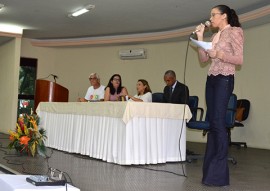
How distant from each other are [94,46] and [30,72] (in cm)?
185

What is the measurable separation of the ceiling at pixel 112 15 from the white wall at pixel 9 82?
55 centimetres

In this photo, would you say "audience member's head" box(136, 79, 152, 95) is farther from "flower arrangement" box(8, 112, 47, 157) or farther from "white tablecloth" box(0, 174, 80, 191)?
"white tablecloth" box(0, 174, 80, 191)

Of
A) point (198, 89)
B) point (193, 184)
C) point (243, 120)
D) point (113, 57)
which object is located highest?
point (113, 57)

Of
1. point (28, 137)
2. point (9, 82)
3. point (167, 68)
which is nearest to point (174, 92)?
point (28, 137)

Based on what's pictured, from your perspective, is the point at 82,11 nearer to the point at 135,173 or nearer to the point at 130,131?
the point at 130,131

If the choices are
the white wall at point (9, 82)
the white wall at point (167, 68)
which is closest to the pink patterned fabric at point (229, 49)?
the white wall at point (167, 68)

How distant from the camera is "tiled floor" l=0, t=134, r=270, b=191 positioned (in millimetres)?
3309

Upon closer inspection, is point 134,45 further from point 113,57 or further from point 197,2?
point 197,2

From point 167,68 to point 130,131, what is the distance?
5258 mm

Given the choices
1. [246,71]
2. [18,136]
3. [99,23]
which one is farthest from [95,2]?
[246,71]

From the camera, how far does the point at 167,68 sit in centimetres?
952

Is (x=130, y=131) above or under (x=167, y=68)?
under

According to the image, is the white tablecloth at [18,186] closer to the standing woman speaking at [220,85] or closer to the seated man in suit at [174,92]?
the standing woman speaking at [220,85]

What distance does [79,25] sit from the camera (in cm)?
868
